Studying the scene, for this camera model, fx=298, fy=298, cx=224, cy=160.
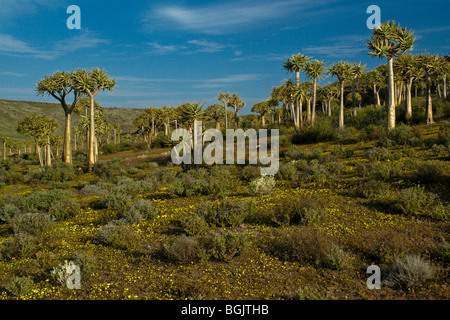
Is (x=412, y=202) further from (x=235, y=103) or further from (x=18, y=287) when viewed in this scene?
(x=235, y=103)

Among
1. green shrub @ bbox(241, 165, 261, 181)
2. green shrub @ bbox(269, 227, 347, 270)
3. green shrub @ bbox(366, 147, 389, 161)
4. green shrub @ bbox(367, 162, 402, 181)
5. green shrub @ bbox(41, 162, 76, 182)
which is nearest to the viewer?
green shrub @ bbox(269, 227, 347, 270)

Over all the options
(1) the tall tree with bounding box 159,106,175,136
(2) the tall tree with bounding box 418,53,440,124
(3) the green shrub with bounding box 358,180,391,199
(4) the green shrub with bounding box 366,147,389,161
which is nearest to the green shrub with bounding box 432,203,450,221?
(3) the green shrub with bounding box 358,180,391,199

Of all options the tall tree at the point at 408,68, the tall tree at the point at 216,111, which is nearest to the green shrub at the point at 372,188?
the tall tree at the point at 408,68

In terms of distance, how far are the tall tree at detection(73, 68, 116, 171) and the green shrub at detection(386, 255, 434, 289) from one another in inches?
1121

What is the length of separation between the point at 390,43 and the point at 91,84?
2823cm

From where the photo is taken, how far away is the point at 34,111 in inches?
5025

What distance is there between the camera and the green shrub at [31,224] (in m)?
9.61

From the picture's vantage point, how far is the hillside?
107412 mm

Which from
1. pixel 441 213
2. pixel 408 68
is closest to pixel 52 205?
pixel 441 213

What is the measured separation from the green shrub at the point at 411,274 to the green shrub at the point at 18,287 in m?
7.19

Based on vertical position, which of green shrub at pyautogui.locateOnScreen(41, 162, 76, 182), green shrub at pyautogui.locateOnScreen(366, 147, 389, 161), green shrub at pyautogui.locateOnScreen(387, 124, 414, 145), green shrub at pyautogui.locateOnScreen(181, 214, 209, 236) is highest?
green shrub at pyautogui.locateOnScreen(387, 124, 414, 145)

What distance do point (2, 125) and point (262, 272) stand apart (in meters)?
127

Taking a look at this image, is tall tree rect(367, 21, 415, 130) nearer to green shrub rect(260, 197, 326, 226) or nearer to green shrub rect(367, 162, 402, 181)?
green shrub rect(367, 162, 402, 181)
